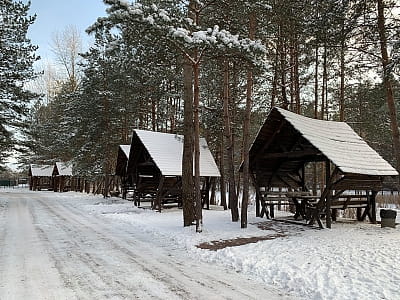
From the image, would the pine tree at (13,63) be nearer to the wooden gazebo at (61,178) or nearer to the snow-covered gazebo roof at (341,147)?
the snow-covered gazebo roof at (341,147)

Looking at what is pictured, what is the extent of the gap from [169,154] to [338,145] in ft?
27.5

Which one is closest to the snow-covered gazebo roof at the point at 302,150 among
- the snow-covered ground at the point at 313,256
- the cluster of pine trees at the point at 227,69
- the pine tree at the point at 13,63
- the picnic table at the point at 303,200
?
the cluster of pine trees at the point at 227,69

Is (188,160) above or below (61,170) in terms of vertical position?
below

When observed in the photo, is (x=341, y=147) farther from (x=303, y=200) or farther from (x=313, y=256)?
(x=313, y=256)

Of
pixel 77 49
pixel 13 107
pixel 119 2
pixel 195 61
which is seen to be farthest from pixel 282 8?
pixel 77 49

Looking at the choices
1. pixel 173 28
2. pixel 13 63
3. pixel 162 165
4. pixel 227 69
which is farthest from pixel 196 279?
pixel 13 63

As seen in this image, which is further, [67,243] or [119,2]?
[67,243]

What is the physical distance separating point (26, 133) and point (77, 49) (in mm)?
13596

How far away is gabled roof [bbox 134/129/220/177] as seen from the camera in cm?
1600

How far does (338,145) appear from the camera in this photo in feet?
36.0

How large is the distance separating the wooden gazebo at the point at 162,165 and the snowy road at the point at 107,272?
6.66 meters

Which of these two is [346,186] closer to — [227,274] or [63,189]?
[227,274]

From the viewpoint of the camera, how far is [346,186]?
414 inches

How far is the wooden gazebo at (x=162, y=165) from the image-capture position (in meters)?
16.1
